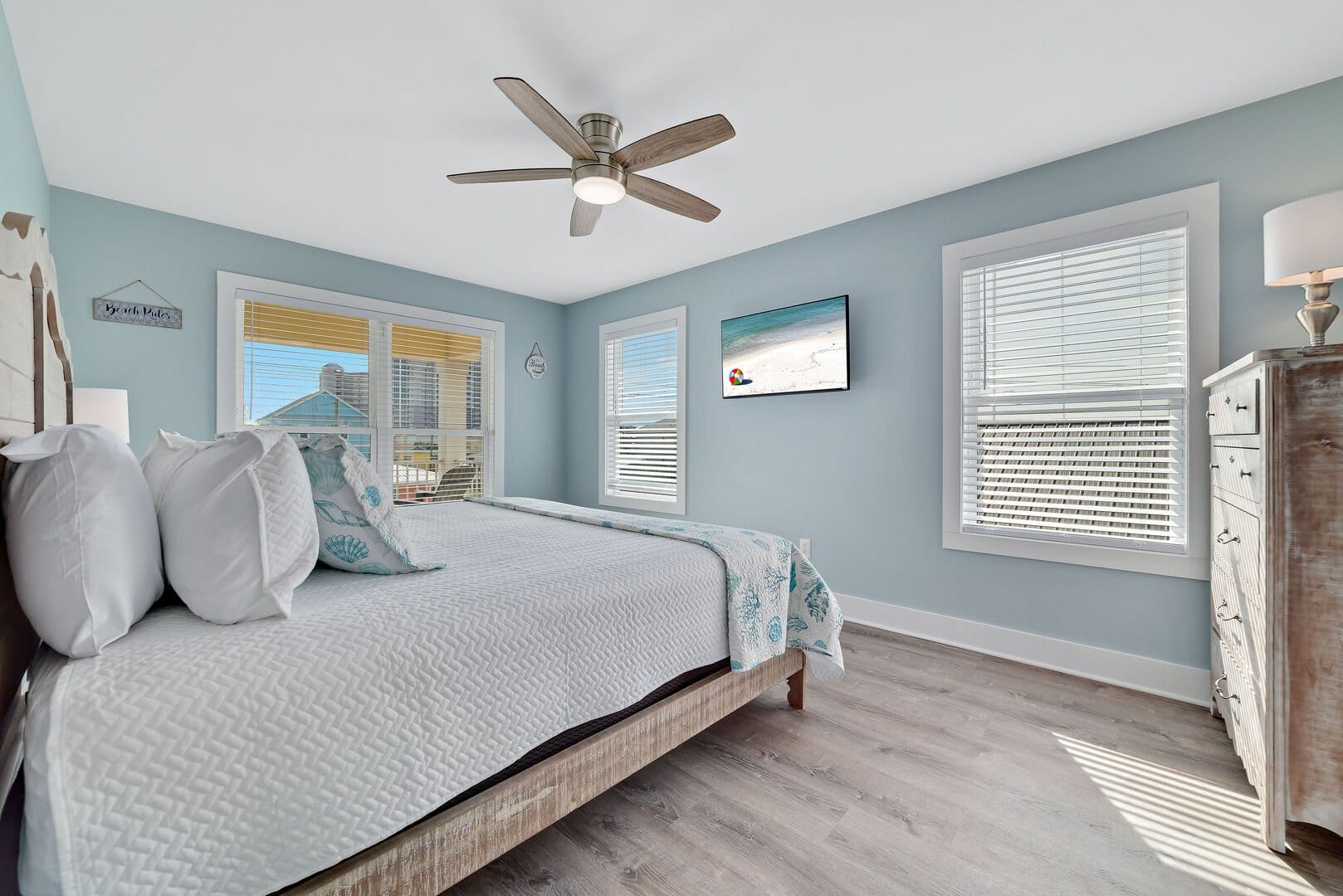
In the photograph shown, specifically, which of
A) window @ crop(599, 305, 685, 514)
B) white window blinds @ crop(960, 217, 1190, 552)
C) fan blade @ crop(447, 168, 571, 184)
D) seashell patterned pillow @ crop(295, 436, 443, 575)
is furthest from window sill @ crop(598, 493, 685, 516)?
seashell patterned pillow @ crop(295, 436, 443, 575)

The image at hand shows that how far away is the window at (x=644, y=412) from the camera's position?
441 cm

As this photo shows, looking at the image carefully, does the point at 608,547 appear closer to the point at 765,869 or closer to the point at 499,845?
the point at 499,845

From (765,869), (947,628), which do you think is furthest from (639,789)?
(947,628)

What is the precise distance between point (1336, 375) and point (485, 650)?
2.22 metres

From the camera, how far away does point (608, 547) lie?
6.18 ft

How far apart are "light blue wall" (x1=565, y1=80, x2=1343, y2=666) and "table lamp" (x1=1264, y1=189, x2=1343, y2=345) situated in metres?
0.37

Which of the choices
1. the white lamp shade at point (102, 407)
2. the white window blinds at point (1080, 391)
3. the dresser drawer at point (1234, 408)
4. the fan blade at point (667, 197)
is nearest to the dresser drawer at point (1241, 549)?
the dresser drawer at point (1234, 408)

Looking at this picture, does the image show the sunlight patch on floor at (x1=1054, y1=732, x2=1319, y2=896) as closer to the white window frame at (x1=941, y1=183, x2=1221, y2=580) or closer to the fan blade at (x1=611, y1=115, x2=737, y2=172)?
the white window frame at (x1=941, y1=183, x2=1221, y2=580)

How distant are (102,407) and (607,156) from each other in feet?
8.21

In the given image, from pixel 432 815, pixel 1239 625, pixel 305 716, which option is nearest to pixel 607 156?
pixel 305 716

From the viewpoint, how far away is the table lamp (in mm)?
1719

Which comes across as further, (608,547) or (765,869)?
(608,547)

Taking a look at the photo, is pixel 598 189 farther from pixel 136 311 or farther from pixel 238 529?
pixel 136 311

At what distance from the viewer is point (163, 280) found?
10.5 feet
